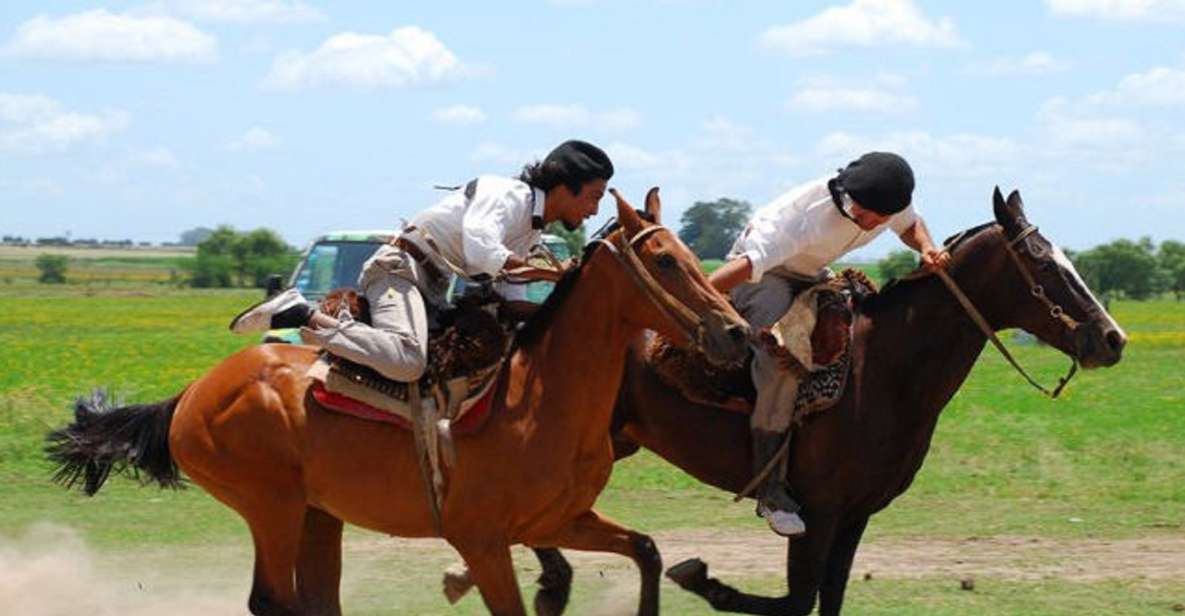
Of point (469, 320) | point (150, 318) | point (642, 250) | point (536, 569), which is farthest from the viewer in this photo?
point (150, 318)

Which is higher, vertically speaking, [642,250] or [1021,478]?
[642,250]

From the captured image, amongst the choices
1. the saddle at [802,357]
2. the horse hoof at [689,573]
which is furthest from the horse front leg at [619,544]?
the saddle at [802,357]

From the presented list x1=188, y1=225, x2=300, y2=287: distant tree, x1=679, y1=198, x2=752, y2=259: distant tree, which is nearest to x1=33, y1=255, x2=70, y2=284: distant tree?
x1=188, y1=225, x2=300, y2=287: distant tree

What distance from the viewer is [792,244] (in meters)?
9.68

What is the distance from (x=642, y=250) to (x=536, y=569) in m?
4.82

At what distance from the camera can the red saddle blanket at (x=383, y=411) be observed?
A: 27.7 feet

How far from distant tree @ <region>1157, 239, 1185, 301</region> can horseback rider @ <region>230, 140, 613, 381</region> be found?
→ 312ft

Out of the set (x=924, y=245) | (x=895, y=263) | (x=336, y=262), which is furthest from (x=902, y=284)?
(x=895, y=263)

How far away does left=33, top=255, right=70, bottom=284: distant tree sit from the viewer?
383ft

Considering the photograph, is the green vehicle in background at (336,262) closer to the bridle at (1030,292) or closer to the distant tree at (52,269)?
the bridle at (1030,292)

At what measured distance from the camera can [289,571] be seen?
29.3 ft

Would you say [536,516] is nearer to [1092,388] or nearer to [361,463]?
[361,463]

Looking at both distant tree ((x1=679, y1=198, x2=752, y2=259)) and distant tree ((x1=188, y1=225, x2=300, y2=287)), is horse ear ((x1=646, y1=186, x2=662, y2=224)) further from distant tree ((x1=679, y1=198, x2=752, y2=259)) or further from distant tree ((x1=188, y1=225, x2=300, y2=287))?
distant tree ((x1=188, y1=225, x2=300, y2=287))

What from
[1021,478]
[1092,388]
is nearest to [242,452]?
[1021,478]
